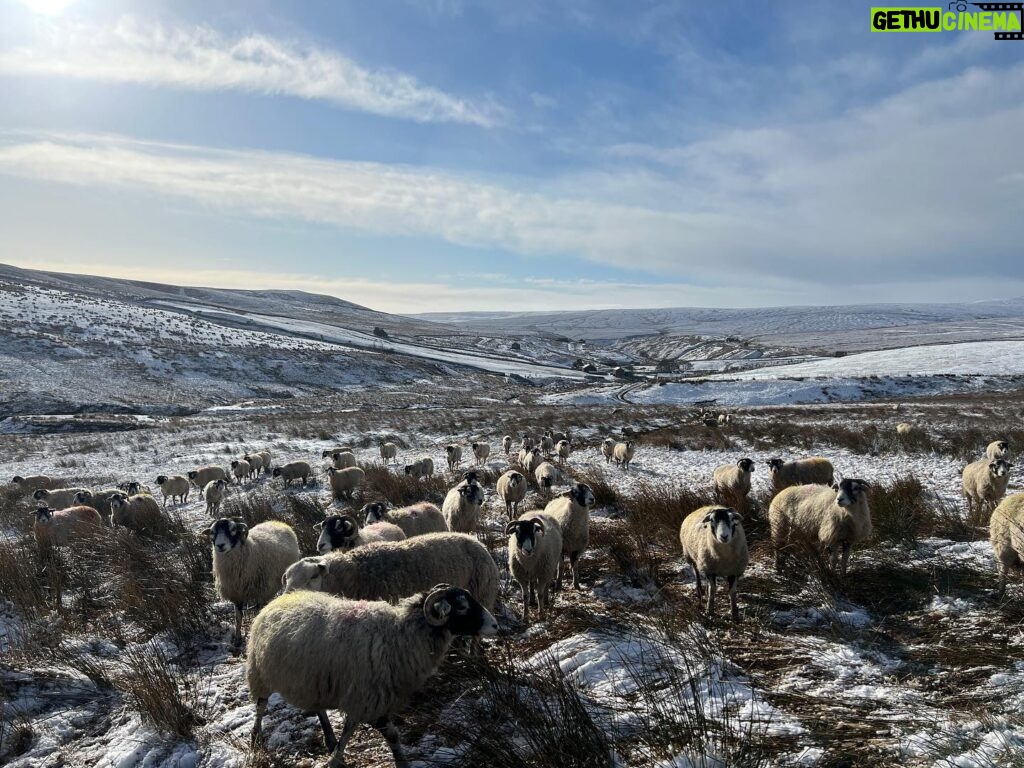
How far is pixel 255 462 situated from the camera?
66.0ft

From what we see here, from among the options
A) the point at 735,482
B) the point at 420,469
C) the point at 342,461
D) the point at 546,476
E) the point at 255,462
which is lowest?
the point at 255,462

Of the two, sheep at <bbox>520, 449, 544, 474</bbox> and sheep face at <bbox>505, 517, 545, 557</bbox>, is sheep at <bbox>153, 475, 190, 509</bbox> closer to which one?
sheep at <bbox>520, 449, 544, 474</bbox>

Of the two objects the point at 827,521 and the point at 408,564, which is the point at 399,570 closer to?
the point at 408,564

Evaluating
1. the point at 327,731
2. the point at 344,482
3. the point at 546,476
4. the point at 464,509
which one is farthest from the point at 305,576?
the point at 344,482

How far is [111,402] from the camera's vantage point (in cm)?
4112

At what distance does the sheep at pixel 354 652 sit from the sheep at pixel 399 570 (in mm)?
1445

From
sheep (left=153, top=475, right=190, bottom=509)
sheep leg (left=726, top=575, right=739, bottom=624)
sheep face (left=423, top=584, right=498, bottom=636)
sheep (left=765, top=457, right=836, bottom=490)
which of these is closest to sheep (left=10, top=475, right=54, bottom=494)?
sheep (left=153, top=475, right=190, bottom=509)

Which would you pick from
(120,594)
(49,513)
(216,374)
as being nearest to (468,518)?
(120,594)

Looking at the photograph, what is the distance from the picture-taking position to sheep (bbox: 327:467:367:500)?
1520 cm

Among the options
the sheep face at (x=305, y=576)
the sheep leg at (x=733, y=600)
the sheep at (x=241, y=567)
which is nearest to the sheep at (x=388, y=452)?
the sheep at (x=241, y=567)

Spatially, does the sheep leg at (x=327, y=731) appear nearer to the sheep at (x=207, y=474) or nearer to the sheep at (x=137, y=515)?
the sheep at (x=137, y=515)

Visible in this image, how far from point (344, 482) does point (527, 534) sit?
382 inches

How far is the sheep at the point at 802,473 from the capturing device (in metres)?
12.9

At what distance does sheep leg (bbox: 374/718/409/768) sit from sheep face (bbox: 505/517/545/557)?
2825 millimetres
